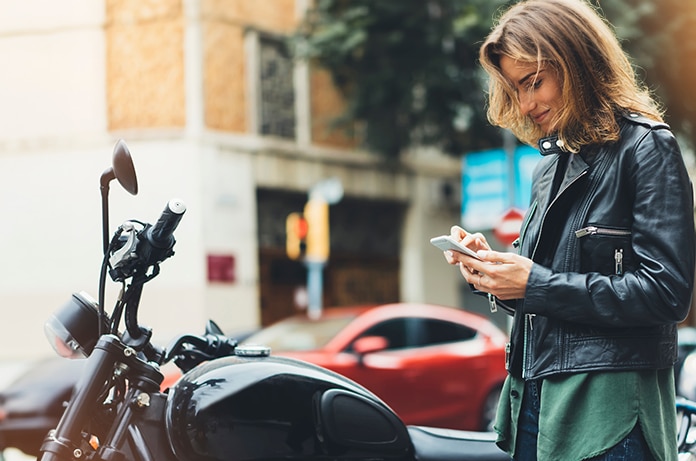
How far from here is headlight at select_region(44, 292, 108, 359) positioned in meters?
2.33

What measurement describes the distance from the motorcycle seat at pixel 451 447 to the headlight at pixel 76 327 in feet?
2.52

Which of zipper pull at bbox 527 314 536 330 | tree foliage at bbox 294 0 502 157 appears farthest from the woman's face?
tree foliage at bbox 294 0 502 157

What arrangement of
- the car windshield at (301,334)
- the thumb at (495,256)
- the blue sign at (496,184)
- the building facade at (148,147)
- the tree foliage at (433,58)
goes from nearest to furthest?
the thumb at (495,256), the car windshield at (301,334), the blue sign at (496,184), the tree foliage at (433,58), the building facade at (148,147)

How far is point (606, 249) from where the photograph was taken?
201 cm

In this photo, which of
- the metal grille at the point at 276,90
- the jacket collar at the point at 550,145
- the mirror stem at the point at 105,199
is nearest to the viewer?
the jacket collar at the point at 550,145

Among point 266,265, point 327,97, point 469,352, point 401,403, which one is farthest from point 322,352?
point 327,97

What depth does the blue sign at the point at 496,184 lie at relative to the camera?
12.0 m

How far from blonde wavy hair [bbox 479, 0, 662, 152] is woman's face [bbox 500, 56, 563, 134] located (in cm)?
2

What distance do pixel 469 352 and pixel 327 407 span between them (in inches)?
290

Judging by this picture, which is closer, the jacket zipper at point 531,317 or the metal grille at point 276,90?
the jacket zipper at point 531,317

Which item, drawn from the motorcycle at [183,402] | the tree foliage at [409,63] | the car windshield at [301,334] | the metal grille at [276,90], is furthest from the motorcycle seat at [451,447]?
the metal grille at [276,90]

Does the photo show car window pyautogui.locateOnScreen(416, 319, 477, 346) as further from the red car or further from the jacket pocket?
the jacket pocket

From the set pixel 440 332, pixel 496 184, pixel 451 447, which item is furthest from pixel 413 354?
pixel 451 447

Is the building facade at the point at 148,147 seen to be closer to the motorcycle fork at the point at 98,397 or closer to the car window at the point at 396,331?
the car window at the point at 396,331
